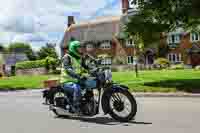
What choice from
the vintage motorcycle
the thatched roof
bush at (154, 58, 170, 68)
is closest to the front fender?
the vintage motorcycle

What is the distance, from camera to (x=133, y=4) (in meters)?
24.3

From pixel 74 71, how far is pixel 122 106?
153 cm

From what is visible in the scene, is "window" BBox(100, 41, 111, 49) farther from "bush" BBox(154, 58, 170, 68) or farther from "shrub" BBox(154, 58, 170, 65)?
"shrub" BBox(154, 58, 170, 65)

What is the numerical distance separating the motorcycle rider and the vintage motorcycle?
138 millimetres

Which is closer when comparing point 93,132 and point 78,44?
point 93,132

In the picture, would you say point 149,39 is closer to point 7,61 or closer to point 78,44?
point 78,44

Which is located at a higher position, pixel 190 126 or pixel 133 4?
pixel 133 4

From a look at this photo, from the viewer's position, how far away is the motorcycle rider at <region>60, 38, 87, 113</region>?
1107 centimetres

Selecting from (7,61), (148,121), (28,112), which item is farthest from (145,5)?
(7,61)

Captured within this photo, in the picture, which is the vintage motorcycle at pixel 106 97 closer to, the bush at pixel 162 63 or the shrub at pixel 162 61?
the bush at pixel 162 63

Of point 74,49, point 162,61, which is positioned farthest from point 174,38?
point 74,49

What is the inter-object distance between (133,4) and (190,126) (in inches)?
603

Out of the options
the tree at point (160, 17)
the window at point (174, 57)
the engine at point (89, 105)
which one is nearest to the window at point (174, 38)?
the window at point (174, 57)

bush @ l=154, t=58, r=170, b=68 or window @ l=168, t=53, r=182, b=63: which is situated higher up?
window @ l=168, t=53, r=182, b=63
